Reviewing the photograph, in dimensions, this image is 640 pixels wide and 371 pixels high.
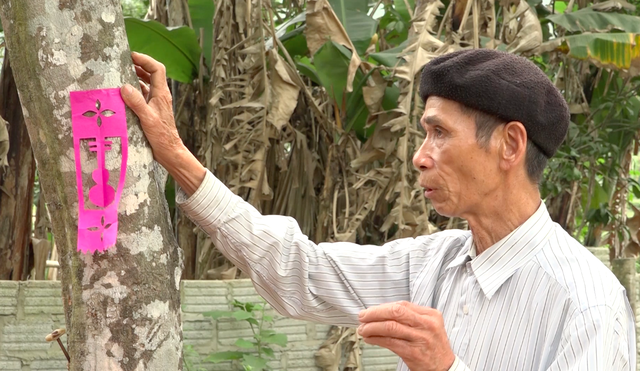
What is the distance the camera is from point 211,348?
14.0ft

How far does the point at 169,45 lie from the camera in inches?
197

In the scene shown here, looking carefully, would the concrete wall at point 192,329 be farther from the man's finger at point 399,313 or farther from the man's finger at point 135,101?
the man's finger at point 399,313

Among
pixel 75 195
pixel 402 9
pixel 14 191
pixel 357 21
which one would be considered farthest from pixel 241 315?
pixel 75 195

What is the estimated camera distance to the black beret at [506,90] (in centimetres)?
175

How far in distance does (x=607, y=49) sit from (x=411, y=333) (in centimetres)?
394

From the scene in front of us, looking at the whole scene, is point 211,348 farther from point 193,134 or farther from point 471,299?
point 471,299

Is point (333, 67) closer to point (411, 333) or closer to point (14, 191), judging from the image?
point (14, 191)

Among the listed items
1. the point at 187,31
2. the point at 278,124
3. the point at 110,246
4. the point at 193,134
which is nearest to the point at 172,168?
the point at 110,246

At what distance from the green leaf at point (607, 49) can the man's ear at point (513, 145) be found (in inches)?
134

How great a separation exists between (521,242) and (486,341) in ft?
0.77

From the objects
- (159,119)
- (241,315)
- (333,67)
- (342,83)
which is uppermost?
(159,119)

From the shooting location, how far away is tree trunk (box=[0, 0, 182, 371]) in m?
1.69

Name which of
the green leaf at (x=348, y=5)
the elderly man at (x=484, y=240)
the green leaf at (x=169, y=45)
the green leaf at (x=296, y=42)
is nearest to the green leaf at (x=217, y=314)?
the green leaf at (x=169, y=45)

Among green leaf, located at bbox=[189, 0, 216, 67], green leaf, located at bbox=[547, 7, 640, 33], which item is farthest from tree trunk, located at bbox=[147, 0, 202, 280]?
green leaf, located at bbox=[547, 7, 640, 33]
